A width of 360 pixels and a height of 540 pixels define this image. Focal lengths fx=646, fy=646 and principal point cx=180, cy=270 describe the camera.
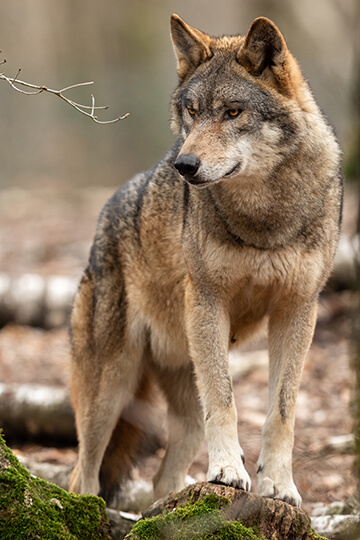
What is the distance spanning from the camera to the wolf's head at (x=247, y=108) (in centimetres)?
374

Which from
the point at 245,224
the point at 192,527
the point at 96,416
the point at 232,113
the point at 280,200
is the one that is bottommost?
the point at 96,416

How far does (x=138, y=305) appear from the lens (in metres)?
5.00

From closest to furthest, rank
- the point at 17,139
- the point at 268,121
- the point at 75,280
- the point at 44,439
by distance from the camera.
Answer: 1. the point at 268,121
2. the point at 44,439
3. the point at 75,280
4. the point at 17,139

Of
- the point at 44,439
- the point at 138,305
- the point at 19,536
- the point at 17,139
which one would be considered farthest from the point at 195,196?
the point at 17,139

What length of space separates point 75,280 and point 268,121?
239 inches

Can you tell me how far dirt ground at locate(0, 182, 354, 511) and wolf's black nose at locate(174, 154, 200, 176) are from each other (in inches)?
56.1

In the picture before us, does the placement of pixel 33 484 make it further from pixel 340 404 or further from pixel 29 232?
pixel 29 232

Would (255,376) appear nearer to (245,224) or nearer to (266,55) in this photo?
(245,224)

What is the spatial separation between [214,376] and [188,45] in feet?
7.03

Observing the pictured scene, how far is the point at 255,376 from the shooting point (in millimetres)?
7770

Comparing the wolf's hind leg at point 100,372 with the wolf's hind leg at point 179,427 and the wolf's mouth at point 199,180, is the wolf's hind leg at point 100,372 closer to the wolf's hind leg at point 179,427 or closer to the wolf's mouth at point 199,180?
the wolf's hind leg at point 179,427

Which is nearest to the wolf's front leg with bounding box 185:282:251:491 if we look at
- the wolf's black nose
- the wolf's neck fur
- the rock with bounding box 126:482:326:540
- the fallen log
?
the rock with bounding box 126:482:326:540

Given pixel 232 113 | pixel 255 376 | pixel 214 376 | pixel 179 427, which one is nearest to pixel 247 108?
pixel 232 113

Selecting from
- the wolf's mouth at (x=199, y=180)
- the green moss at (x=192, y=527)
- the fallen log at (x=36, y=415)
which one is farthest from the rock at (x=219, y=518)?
the fallen log at (x=36, y=415)
